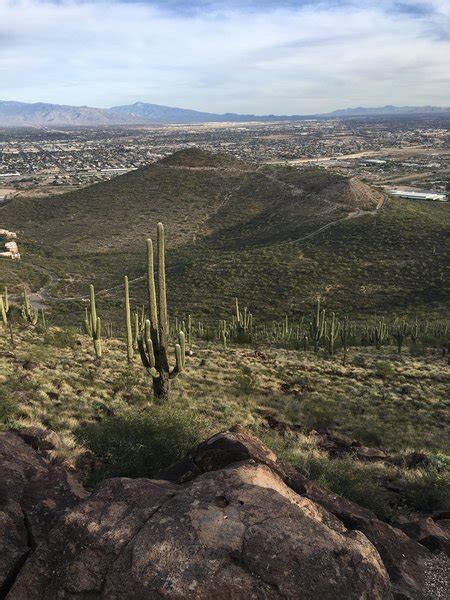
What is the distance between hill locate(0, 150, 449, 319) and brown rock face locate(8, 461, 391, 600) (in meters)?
38.4

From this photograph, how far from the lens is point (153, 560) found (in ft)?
15.3

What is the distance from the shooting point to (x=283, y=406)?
1734 centimetres

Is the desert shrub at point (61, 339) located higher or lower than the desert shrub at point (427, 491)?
lower

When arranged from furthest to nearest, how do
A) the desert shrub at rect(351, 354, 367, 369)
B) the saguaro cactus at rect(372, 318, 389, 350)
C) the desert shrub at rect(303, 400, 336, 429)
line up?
the saguaro cactus at rect(372, 318, 389, 350) < the desert shrub at rect(351, 354, 367, 369) < the desert shrub at rect(303, 400, 336, 429)

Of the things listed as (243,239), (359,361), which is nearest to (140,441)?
(359,361)

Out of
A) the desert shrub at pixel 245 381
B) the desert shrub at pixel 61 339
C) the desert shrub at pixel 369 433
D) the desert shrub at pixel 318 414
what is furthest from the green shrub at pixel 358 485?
the desert shrub at pixel 61 339

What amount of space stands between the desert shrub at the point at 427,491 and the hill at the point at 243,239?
3389 cm

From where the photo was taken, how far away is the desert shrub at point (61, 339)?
2443cm

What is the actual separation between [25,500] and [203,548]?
2805 millimetres

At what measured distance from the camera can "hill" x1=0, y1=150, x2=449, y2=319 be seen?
160ft

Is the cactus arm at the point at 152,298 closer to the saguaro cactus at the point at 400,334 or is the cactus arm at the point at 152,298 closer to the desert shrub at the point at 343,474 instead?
the desert shrub at the point at 343,474

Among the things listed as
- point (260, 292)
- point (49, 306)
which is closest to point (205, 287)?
point (260, 292)

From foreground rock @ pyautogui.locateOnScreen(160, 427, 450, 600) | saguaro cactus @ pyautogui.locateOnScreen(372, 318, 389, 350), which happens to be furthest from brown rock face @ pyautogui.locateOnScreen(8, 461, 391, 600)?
saguaro cactus @ pyautogui.locateOnScreen(372, 318, 389, 350)

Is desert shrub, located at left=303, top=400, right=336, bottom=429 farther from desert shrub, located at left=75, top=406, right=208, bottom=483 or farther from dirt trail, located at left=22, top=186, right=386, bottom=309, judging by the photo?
dirt trail, located at left=22, top=186, right=386, bottom=309
